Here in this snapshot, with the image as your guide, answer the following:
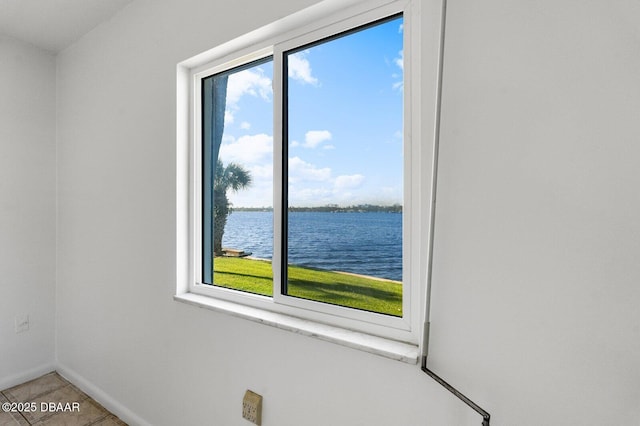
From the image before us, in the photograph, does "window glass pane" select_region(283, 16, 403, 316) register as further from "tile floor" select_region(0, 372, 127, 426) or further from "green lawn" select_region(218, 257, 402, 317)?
"tile floor" select_region(0, 372, 127, 426)

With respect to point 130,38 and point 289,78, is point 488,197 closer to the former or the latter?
point 289,78

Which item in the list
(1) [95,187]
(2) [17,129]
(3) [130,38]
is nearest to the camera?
(3) [130,38]

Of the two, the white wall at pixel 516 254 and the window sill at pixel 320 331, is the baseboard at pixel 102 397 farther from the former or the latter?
the window sill at pixel 320 331

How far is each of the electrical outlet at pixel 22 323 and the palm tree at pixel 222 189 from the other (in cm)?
186

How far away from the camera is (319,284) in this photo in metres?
1.39

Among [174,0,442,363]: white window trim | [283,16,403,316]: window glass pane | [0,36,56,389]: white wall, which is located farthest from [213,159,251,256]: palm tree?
[0,36,56,389]: white wall

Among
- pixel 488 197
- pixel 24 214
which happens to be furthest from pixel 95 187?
pixel 488 197

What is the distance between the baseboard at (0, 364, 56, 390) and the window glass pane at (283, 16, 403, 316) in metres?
2.43

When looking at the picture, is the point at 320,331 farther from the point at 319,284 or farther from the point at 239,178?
the point at 239,178

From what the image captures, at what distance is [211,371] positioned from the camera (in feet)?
5.13

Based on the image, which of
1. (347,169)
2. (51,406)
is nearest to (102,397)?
(51,406)

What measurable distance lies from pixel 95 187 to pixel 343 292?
1.94 meters

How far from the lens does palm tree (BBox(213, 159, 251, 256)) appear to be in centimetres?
171

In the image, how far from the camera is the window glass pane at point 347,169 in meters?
1.21
